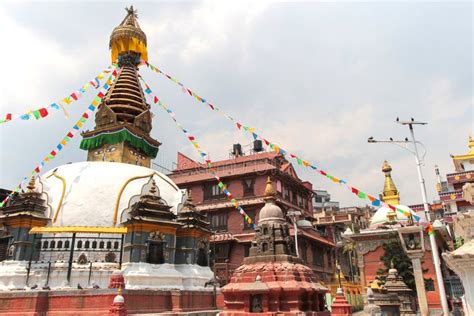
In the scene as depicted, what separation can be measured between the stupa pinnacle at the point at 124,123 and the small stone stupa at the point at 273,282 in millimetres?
15595

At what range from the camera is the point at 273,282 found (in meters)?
13.8

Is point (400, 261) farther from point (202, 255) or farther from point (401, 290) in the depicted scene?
point (202, 255)

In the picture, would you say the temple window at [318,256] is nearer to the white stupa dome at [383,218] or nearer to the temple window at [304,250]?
the temple window at [304,250]

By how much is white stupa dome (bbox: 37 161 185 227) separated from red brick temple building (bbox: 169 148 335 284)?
1144cm

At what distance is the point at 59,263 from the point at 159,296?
213 inches

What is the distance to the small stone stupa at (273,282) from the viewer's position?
13406 mm

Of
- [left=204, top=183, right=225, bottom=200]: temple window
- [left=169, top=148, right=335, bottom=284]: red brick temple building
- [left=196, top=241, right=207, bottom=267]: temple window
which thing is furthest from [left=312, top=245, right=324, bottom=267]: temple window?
[left=196, top=241, right=207, bottom=267]: temple window

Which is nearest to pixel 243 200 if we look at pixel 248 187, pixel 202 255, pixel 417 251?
pixel 248 187

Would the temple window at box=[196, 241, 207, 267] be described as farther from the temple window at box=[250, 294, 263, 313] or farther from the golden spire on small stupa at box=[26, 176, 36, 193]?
the golden spire on small stupa at box=[26, 176, 36, 193]

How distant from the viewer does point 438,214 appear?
177 ft

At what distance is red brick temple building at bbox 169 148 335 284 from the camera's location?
109ft

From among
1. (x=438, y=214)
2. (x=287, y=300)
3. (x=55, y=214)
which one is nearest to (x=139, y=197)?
(x=55, y=214)

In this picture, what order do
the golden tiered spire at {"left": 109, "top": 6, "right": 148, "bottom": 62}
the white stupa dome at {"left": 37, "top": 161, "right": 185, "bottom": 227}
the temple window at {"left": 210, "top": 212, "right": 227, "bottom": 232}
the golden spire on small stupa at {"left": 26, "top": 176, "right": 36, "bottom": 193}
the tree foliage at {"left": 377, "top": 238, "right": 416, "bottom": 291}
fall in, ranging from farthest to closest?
the temple window at {"left": 210, "top": 212, "right": 227, "bottom": 232}, the golden tiered spire at {"left": 109, "top": 6, "right": 148, "bottom": 62}, the tree foliage at {"left": 377, "top": 238, "right": 416, "bottom": 291}, the golden spire on small stupa at {"left": 26, "top": 176, "right": 36, "bottom": 193}, the white stupa dome at {"left": 37, "top": 161, "right": 185, "bottom": 227}

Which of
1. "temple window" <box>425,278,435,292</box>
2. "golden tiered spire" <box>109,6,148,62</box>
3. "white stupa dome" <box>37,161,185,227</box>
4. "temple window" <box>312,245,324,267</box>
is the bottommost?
"temple window" <box>425,278,435,292</box>
